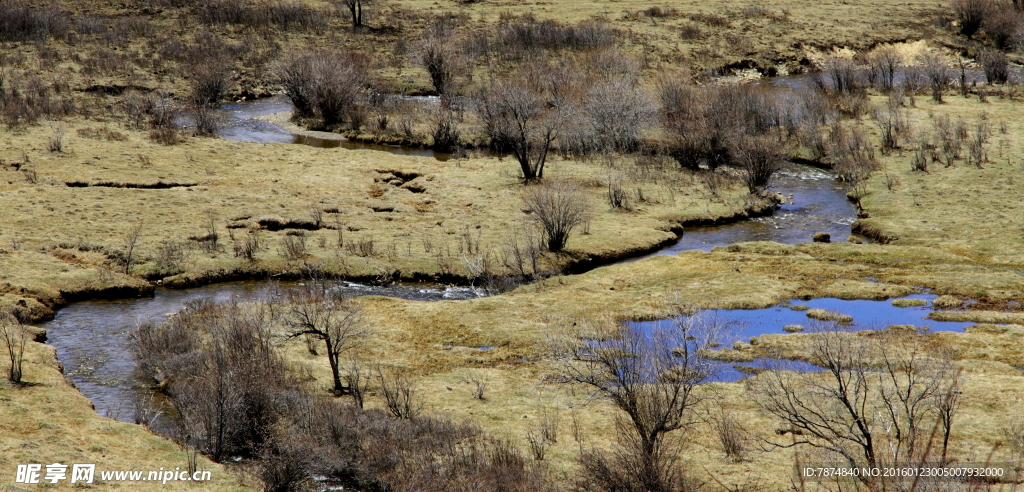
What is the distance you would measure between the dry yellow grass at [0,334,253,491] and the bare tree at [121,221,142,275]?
10576mm

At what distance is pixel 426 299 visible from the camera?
31797mm

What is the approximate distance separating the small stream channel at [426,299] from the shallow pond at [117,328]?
3 centimetres

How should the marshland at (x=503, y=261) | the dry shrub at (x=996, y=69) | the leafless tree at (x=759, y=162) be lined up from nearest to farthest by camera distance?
1. the marshland at (x=503, y=261)
2. the leafless tree at (x=759, y=162)
3. the dry shrub at (x=996, y=69)

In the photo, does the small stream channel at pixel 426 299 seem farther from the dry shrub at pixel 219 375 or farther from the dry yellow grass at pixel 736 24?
the dry yellow grass at pixel 736 24

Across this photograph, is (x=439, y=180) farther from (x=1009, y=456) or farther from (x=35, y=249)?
(x=1009, y=456)

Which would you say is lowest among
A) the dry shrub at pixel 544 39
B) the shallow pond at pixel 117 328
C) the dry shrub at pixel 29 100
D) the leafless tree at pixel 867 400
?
the shallow pond at pixel 117 328

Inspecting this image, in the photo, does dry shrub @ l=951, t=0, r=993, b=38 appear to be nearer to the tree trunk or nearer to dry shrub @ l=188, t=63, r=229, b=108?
dry shrub @ l=188, t=63, r=229, b=108

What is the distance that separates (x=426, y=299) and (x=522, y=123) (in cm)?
1857

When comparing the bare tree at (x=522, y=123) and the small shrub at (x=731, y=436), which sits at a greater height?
the bare tree at (x=522, y=123)

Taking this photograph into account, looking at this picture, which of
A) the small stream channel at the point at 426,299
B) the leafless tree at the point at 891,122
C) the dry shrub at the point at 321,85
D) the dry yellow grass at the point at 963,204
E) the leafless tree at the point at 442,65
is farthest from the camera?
the leafless tree at the point at 442,65

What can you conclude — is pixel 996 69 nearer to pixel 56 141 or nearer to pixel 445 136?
pixel 445 136

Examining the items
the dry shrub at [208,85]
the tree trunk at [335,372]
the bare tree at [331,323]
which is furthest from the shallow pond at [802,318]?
the dry shrub at [208,85]

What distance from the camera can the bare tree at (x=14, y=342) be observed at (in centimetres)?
2106

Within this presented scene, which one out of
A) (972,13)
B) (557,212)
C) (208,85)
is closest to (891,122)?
(557,212)
